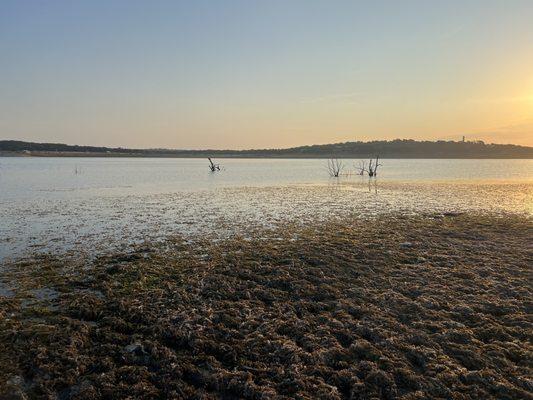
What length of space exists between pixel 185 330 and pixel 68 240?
8899 millimetres

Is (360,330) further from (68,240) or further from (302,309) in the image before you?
(68,240)

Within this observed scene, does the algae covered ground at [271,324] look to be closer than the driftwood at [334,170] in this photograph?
Yes

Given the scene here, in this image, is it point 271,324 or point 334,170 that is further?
point 334,170

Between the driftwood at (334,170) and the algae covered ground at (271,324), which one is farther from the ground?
the driftwood at (334,170)

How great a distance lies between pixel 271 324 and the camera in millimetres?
7004

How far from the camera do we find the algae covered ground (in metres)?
5.32

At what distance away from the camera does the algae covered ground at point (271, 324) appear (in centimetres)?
532

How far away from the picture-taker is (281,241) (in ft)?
44.5

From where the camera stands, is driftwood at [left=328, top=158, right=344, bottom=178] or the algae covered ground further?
driftwood at [left=328, top=158, right=344, bottom=178]

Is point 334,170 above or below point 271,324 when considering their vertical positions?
above

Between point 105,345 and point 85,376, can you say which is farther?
point 105,345

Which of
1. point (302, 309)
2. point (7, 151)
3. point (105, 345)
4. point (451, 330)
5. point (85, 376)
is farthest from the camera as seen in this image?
point (7, 151)

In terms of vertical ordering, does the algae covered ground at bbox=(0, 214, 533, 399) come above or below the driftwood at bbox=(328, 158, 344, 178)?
below

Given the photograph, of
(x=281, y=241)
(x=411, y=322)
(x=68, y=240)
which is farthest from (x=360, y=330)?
(x=68, y=240)
